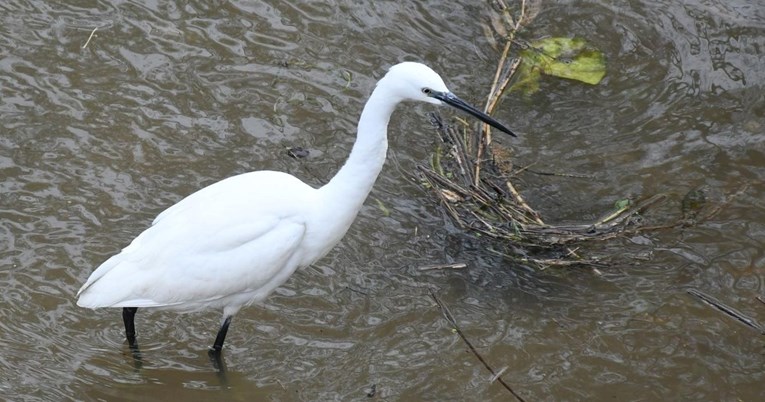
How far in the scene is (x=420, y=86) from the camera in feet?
15.6

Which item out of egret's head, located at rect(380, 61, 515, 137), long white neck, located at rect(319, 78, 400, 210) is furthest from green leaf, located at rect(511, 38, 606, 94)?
egret's head, located at rect(380, 61, 515, 137)

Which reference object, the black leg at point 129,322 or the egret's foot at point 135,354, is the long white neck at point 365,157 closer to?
the black leg at point 129,322

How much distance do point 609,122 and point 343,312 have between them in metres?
2.53

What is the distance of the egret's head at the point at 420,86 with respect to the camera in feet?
15.5

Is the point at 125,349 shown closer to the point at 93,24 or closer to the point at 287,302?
the point at 287,302

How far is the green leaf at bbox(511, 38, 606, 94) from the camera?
742cm

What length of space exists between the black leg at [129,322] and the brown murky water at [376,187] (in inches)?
3.7

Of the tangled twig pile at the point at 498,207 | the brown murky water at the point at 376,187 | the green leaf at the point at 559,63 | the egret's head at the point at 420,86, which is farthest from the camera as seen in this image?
the green leaf at the point at 559,63

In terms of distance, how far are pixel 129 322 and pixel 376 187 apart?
1.91m

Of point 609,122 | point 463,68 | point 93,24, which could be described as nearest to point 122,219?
point 93,24

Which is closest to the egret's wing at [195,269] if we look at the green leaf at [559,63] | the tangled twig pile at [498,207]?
the tangled twig pile at [498,207]

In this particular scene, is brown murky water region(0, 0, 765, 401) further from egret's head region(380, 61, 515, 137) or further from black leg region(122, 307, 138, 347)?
egret's head region(380, 61, 515, 137)

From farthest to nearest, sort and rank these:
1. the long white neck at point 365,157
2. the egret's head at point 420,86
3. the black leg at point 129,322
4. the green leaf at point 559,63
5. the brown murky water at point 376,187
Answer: the green leaf at point 559,63
the brown murky water at point 376,187
the black leg at point 129,322
the long white neck at point 365,157
the egret's head at point 420,86

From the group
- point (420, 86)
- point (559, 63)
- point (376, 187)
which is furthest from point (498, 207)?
point (559, 63)
